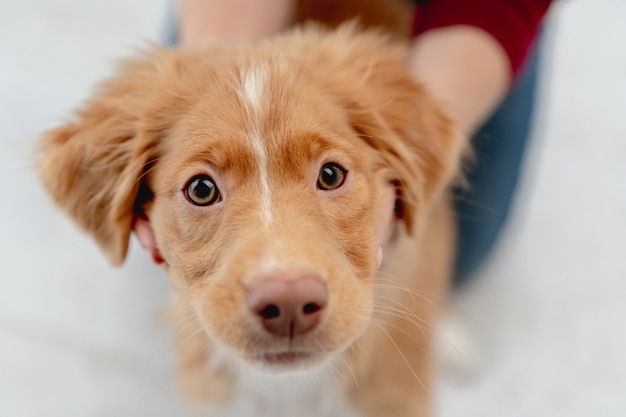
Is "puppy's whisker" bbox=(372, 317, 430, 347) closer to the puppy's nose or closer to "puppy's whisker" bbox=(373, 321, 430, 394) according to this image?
"puppy's whisker" bbox=(373, 321, 430, 394)

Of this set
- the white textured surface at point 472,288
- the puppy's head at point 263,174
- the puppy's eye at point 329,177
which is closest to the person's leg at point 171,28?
the white textured surface at point 472,288

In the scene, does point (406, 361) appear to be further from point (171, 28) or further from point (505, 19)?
point (171, 28)

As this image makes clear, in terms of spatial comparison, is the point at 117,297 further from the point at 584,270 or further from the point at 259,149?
the point at 584,270

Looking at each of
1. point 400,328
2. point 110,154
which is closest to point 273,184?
point 110,154

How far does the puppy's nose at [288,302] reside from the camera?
1.02m

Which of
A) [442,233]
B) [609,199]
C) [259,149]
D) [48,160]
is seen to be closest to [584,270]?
[609,199]

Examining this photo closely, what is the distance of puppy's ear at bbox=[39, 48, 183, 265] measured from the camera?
52.0 inches

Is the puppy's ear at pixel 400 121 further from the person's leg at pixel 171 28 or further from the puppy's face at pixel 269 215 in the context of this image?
the person's leg at pixel 171 28

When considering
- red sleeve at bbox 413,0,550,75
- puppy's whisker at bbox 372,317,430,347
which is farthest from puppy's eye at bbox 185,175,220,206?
red sleeve at bbox 413,0,550,75

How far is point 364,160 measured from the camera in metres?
1.29

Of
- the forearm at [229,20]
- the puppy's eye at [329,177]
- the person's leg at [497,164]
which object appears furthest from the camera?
the person's leg at [497,164]

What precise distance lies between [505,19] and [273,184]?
102cm

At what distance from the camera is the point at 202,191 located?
1232 millimetres

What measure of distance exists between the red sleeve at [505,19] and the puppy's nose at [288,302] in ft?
3.68
